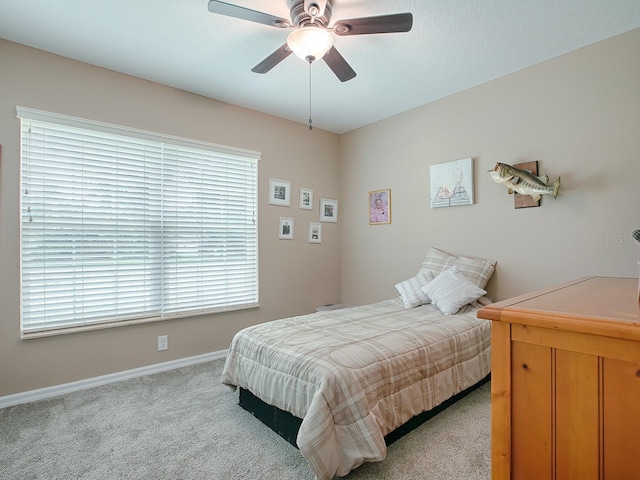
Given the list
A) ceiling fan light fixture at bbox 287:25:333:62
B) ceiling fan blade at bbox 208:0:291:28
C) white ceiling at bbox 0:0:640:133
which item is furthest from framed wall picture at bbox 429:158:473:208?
ceiling fan blade at bbox 208:0:291:28

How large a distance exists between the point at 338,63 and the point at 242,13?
0.69m

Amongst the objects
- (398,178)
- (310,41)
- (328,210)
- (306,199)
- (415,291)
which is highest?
(310,41)

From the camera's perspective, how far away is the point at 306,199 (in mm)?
4121

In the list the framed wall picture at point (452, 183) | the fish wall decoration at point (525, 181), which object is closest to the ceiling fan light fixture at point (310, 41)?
the fish wall decoration at point (525, 181)

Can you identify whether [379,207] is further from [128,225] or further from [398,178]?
[128,225]

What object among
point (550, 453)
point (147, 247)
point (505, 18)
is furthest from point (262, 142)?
point (550, 453)

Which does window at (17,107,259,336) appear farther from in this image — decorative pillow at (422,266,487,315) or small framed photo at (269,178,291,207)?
decorative pillow at (422,266,487,315)

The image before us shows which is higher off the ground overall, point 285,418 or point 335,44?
point 335,44

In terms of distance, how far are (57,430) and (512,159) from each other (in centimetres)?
397

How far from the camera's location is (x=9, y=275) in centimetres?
238

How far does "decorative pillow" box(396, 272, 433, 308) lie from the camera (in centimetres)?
303

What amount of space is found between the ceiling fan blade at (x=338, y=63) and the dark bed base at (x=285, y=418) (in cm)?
220

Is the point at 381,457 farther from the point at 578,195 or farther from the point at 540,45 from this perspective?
the point at 540,45

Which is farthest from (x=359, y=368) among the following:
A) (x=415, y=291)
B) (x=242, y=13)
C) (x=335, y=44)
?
(x=335, y=44)
